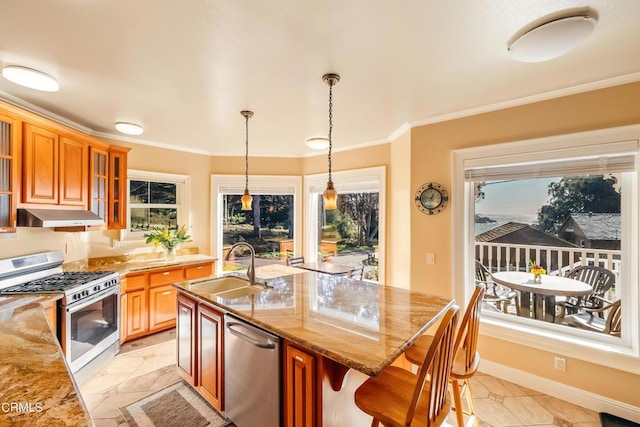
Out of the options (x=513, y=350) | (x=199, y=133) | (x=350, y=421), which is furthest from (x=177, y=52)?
(x=513, y=350)

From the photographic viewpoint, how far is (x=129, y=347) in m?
3.08

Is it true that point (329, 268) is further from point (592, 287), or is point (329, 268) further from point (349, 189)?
point (592, 287)

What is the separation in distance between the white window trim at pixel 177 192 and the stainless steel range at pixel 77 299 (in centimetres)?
Answer: 94

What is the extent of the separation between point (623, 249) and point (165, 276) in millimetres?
4534

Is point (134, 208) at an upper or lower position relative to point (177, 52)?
lower

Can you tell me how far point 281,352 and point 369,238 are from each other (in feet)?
8.88

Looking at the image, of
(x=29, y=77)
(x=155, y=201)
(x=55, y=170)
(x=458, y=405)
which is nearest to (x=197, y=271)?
(x=155, y=201)

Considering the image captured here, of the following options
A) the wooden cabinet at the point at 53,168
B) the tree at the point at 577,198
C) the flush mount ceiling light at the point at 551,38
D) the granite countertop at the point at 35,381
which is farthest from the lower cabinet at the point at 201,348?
the tree at the point at 577,198

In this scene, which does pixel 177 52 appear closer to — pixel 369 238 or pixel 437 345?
pixel 437 345

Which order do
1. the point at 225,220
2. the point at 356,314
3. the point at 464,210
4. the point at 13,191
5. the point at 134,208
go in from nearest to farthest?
the point at 356,314 < the point at 13,191 < the point at 464,210 < the point at 134,208 < the point at 225,220

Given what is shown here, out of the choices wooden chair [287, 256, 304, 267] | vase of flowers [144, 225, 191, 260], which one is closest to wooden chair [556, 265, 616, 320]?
wooden chair [287, 256, 304, 267]

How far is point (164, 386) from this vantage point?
2418 mm

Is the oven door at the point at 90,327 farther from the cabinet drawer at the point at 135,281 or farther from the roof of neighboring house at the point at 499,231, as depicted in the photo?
the roof of neighboring house at the point at 499,231

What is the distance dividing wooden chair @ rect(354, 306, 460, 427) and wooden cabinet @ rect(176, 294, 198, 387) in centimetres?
144
